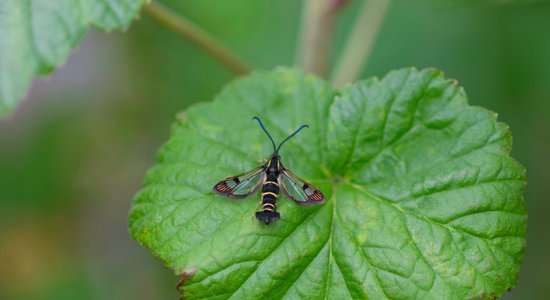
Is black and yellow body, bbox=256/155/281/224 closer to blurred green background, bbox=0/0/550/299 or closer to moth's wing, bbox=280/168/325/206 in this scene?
moth's wing, bbox=280/168/325/206

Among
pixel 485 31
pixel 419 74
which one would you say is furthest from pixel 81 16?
pixel 485 31

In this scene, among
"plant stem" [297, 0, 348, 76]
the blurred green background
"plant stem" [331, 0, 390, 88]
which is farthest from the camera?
the blurred green background

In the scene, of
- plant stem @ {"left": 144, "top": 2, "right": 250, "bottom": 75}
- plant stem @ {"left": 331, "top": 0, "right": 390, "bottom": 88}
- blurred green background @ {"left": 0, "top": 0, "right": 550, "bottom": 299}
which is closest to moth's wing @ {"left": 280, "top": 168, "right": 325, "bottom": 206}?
plant stem @ {"left": 144, "top": 2, "right": 250, "bottom": 75}

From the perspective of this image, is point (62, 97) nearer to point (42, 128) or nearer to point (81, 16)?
point (42, 128)

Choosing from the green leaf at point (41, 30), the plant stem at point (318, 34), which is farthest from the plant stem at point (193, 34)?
the green leaf at point (41, 30)

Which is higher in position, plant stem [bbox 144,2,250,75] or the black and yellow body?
plant stem [bbox 144,2,250,75]

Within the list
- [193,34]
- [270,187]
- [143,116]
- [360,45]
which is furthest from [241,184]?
[143,116]
